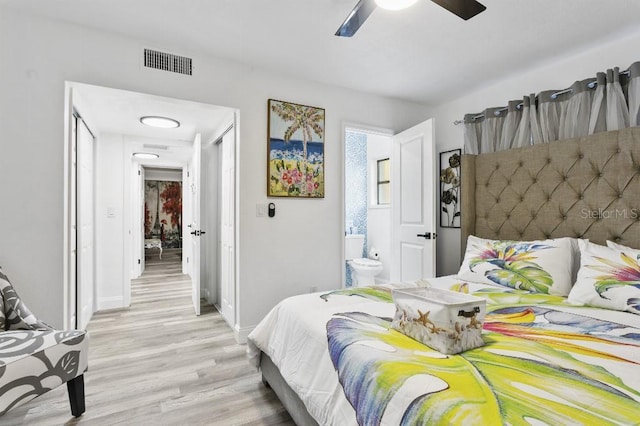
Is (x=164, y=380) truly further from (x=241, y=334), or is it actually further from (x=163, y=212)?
(x=163, y=212)

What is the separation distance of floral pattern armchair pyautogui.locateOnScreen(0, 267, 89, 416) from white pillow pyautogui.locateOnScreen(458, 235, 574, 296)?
247cm

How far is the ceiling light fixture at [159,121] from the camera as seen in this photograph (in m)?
3.22

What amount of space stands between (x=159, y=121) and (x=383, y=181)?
9.93 ft

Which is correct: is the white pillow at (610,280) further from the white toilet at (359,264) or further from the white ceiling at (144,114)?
the white ceiling at (144,114)

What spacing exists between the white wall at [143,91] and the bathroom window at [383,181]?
1.19 metres

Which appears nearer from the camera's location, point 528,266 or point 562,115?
point 528,266

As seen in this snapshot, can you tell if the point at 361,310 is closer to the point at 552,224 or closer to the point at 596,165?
the point at 552,224

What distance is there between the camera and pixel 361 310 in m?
1.56

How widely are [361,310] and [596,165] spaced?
1.97 metres

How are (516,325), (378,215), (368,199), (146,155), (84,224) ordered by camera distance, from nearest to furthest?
(516,325) < (84,224) < (378,215) < (368,199) < (146,155)

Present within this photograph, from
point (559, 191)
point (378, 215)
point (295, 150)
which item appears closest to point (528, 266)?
point (559, 191)

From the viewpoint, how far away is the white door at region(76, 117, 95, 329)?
8.86ft

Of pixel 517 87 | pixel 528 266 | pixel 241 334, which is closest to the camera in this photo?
pixel 528 266

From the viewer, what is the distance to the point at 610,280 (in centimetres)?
167
